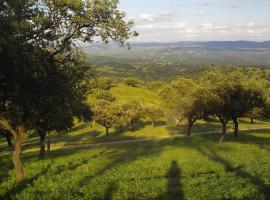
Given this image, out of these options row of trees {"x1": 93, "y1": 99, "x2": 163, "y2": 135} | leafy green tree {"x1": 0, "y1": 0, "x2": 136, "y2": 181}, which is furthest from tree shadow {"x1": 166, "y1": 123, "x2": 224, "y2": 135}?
leafy green tree {"x1": 0, "y1": 0, "x2": 136, "y2": 181}

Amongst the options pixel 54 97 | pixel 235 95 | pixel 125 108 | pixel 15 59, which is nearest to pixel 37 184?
pixel 54 97

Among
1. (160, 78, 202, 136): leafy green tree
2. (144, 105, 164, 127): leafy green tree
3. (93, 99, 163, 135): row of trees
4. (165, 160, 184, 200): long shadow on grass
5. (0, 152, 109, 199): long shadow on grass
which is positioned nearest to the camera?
(165, 160, 184, 200): long shadow on grass

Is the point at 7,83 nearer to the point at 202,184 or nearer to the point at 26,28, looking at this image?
the point at 26,28

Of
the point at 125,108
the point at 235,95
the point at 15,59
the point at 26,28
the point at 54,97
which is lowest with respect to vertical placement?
the point at 125,108

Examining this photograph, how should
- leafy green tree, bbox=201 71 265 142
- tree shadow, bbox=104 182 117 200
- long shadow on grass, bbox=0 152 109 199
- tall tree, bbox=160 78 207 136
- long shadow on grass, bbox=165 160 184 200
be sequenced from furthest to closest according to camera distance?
1. tall tree, bbox=160 78 207 136
2. leafy green tree, bbox=201 71 265 142
3. long shadow on grass, bbox=0 152 109 199
4. tree shadow, bbox=104 182 117 200
5. long shadow on grass, bbox=165 160 184 200

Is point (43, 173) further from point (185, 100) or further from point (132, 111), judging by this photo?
point (132, 111)

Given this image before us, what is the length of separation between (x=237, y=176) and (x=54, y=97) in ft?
44.5

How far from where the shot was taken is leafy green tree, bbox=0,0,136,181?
2214cm

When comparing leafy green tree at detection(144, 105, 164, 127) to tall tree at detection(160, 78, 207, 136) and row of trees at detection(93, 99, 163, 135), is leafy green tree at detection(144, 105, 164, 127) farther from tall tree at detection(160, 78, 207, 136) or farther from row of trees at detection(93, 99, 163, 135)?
tall tree at detection(160, 78, 207, 136)

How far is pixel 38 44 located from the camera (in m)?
24.2

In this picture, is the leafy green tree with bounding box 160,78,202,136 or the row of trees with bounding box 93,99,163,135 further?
the row of trees with bounding box 93,99,163,135

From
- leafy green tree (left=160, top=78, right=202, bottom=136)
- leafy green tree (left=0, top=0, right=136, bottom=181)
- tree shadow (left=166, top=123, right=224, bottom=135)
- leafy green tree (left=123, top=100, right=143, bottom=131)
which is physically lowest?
tree shadow (left=166, top=123, right=224, bottom=135)

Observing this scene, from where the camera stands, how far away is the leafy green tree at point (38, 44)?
2214cm

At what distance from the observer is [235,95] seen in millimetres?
65688
